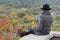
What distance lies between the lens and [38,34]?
3.44 meters

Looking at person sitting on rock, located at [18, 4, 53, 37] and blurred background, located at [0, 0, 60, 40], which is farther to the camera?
blurred background, located at [0, 0, 60, 40]

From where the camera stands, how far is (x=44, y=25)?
3.41 m

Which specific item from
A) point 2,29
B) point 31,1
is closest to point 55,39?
point 2,29

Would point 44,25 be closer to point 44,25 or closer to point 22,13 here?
point 44,25

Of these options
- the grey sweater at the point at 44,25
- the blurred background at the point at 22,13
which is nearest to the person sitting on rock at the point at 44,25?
the grey sweater at the point at 44,25

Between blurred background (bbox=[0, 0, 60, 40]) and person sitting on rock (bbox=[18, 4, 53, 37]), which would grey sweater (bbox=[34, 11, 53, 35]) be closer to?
person sitting on rock (bbox=[18, 4, 53, 37])

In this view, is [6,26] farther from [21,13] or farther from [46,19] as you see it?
[21,13]

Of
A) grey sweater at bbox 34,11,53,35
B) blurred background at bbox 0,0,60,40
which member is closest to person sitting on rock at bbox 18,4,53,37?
grey sweater at bbox 34,11,53,35

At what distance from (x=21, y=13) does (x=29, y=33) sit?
10.5 m

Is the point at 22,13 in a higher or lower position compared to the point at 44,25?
lower

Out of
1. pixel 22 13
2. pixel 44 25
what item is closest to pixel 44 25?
pixel 44 25

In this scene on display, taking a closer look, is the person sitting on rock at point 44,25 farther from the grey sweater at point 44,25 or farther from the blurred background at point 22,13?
the blurred background at point 22,13

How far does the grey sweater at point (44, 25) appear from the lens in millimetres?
3375

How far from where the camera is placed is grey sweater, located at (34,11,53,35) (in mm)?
3375
